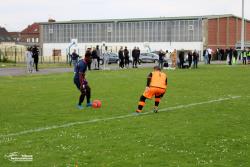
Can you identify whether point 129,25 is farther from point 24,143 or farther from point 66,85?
point 24,143

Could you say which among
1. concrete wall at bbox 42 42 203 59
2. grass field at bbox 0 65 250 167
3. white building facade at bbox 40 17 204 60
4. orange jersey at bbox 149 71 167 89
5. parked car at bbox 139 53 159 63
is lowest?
grass field at bbox 0 65 250 167

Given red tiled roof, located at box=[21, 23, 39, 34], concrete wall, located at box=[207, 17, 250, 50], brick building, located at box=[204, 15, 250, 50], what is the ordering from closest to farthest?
1. brick building, located at box=[204, 15, 250, 50]
2. concrete wall, located at box=[207, 17, 250, 50]
3. red tiled roof, located at box=[21, 23, 39, 34]

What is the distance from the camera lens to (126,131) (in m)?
12.3

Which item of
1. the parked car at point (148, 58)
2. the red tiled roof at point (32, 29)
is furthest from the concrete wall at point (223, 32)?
the red tiled roof at point (32, 29)

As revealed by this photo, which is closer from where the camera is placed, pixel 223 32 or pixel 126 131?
pixel 126 131

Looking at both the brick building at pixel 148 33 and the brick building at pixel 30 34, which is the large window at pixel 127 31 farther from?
the brick building at pixel 30 34

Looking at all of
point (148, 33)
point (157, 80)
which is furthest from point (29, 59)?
point (148, 33)

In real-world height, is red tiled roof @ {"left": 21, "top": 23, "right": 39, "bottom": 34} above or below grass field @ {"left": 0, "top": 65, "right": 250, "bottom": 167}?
above

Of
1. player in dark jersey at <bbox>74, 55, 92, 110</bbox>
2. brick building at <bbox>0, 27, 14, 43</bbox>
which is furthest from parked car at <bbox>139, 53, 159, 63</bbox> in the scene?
brick building at <bbox>0, 27, 14, 43</bbox>

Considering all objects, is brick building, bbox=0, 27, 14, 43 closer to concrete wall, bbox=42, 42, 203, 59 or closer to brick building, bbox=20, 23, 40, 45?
brick building, bbox=20, 23, 40, 45

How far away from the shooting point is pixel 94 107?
16984 mm

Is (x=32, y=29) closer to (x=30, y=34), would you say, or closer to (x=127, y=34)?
(x=30, y=34)

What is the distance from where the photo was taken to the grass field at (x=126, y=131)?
9.40 meters

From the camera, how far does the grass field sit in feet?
30.8
